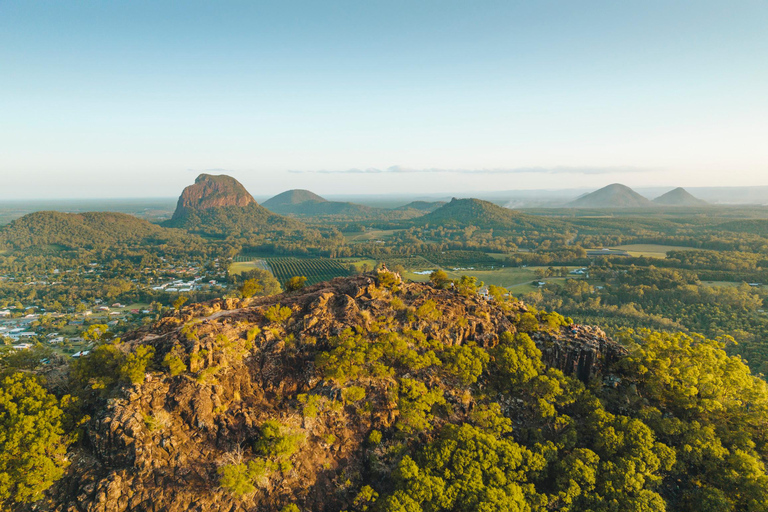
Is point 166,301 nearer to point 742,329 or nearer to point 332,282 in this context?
point 332,282

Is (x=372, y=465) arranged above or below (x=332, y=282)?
below

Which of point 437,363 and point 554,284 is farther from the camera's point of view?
point 554,284

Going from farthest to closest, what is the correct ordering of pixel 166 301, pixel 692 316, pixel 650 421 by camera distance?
1. pixel 166 301
2. pixel 692 316
3. pixel 650 421

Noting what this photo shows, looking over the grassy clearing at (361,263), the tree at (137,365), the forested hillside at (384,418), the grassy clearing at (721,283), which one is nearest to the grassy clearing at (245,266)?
the grassy clearing at (361,263)

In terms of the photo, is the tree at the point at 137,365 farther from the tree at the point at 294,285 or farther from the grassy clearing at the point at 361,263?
the grassy clearing at the point at 361,263

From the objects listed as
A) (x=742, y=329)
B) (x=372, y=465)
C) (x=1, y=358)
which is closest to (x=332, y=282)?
(x=372, y=465)

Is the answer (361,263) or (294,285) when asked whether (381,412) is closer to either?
(294,285)

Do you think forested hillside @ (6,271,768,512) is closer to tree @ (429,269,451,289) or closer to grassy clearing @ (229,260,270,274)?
tree @ (429,269,451,289)
